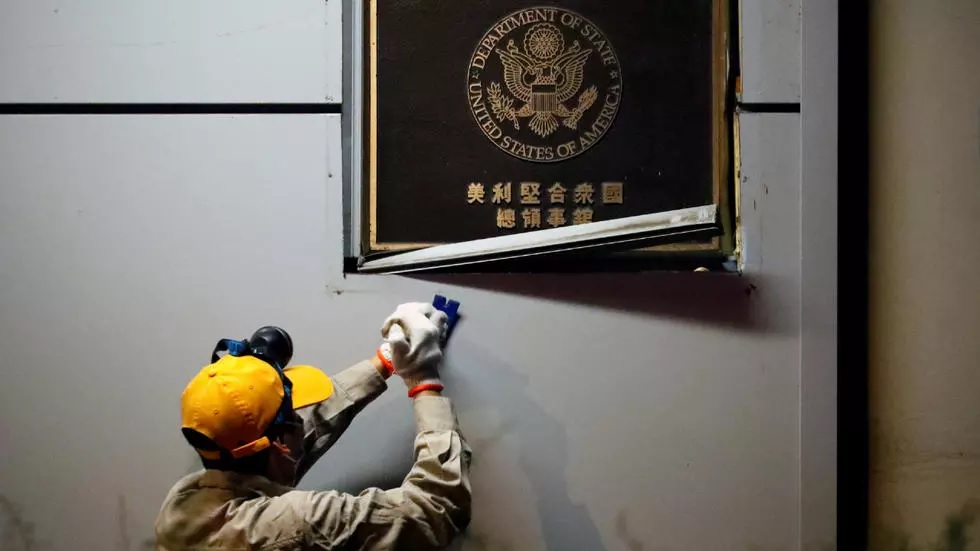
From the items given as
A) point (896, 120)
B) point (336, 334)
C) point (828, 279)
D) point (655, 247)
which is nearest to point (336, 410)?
point (336, 334)

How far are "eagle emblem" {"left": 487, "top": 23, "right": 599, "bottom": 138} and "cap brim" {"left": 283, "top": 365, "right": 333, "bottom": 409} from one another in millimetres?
670

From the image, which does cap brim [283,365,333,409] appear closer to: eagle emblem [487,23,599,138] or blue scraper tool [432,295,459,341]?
blue scraper tool [432,295,459,341]

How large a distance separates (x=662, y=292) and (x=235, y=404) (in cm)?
90

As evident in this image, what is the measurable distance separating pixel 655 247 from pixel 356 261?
66 cm

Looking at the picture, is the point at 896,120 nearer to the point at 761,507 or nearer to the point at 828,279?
the point at 828,279

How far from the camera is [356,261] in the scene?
150 cm

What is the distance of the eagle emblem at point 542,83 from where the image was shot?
1.49 metres

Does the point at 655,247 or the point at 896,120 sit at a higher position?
the point at 896,120

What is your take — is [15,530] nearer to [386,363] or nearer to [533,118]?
[386,363]

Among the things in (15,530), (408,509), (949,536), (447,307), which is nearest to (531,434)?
(447,307)

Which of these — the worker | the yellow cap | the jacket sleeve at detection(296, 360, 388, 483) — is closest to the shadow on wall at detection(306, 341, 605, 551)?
the jacket sleeve at detection(296, 360, 388, 483)

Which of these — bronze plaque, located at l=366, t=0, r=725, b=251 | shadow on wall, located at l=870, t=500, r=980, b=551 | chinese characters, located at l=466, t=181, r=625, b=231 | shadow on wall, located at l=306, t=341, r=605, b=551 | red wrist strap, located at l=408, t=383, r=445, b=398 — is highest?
bronze plaque, located at l=366, t=0, r=725, b=251

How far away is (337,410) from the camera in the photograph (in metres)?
1.36

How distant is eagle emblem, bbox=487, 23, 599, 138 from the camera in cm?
149
